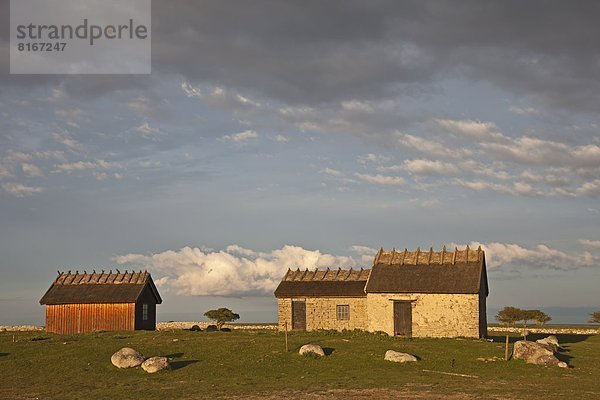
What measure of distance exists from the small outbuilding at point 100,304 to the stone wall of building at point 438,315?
2232 centimetres

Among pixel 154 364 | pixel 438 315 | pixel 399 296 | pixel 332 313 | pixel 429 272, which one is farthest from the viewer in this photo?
pixel 332 313

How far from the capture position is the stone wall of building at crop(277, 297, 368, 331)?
55.0m

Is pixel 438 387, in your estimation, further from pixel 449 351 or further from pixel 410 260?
pixel 410 260

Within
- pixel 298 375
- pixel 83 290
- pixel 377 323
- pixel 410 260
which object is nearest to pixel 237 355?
pixel 298 375

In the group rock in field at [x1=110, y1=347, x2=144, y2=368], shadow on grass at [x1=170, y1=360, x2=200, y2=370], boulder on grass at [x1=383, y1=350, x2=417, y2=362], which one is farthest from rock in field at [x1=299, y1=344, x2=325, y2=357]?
rock in field at [x1=110, y1=347, x2=144, y2=368]

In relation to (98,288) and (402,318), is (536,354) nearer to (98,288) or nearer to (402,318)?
(402,318)

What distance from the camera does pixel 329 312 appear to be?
184 feet

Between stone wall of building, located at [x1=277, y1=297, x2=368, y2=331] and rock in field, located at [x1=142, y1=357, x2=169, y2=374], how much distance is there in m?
23.6

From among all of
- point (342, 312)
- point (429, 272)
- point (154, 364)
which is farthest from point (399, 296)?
point (154, 364)

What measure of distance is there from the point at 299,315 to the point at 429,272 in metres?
12.1

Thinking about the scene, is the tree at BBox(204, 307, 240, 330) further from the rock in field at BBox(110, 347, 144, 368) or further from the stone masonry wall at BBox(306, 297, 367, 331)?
the rock in field at BBox(110, 347, 144, 368)

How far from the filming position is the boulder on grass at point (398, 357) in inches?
1390

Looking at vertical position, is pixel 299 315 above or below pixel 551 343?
above

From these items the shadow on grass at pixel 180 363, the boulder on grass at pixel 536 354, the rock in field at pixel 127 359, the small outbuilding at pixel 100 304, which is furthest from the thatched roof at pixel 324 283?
the rock in field at pixel 127 359
